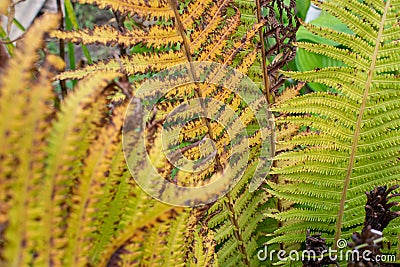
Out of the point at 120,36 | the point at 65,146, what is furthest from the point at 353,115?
the point at 65,146

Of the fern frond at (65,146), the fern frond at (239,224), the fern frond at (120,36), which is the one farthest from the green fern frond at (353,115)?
the fern frond at (65,146)

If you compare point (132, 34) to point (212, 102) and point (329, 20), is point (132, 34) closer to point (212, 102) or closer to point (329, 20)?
point (212, 102)

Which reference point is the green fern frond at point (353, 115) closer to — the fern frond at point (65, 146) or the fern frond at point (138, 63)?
the fern frond at point (138, 63)

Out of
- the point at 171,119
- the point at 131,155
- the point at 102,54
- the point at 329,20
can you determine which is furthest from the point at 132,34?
the point at 102,54

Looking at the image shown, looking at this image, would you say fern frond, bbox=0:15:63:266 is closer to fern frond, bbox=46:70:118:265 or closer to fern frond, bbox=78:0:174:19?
fern frond, bbox=46:70:118:265

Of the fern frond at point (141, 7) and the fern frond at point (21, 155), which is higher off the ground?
the fern frond at point (141, 7)

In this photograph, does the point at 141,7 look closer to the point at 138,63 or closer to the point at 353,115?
the point at 138,63

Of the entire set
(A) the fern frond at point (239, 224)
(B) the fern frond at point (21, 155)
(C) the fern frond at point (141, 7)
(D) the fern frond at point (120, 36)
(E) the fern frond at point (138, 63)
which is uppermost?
(C) the fern frond at point (141, 7)

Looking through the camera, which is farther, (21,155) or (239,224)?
(239,224)
